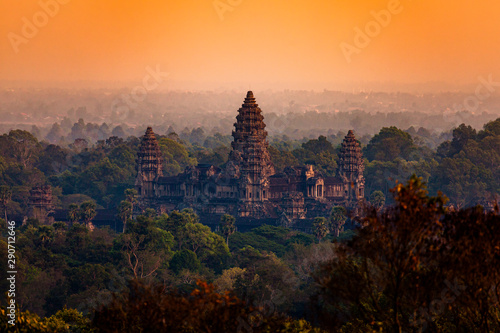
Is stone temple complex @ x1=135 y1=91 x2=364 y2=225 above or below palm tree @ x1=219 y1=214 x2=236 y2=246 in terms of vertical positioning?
above

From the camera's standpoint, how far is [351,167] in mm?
142875

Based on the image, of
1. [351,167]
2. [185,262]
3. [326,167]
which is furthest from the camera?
[326,167]

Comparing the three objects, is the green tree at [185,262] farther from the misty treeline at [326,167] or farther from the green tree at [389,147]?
the green tree at [389,147]

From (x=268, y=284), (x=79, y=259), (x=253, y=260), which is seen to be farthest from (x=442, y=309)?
(x=79, y=259)

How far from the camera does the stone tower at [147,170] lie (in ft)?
470

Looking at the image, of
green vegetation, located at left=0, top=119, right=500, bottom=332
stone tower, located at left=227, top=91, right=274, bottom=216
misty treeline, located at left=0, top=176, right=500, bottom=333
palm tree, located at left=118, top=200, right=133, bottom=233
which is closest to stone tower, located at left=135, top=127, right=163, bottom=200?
green vegetation, located at left=0, top=119, right=500, bottom=332

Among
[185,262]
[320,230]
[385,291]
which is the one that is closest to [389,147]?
[320,230]

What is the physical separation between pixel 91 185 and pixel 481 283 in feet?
431

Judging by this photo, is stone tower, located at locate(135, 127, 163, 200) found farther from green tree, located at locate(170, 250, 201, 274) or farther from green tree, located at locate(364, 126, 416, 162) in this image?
green tree, located at locate(170, 250, 201, 274)

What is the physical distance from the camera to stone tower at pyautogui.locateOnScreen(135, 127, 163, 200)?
143375 millimetres

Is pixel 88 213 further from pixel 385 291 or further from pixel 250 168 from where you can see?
pixel 385 291

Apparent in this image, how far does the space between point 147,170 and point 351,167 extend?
83.0 ft

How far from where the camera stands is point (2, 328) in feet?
155

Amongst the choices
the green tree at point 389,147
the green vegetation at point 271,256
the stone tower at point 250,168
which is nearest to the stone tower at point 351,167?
the stone tower at point 250,168
